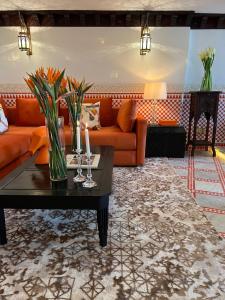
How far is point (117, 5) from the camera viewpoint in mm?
3328

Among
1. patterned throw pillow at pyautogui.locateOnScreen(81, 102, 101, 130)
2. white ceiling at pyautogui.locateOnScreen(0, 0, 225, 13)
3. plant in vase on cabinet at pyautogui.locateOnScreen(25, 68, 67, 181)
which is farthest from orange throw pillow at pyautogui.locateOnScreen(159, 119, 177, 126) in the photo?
plant in vase on cabinet at pyautogui.locateOnScreen(25, 68, 67, 181)

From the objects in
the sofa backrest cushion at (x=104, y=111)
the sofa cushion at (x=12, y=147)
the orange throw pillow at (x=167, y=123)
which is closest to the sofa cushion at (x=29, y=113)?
the sofa backrest cushion at (x=104, y=111)

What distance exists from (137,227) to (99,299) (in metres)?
0.71

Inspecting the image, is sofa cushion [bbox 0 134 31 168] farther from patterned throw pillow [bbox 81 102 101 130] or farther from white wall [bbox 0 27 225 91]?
white wall [bbox 0 27 225 91]

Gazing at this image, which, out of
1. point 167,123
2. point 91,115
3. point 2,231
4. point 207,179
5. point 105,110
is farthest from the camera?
point 167,123

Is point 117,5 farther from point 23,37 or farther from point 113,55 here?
point 23,37

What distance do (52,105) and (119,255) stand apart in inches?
42.4

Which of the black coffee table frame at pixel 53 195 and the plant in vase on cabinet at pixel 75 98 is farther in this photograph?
the plant in vase on cabinet at pixel 75 98

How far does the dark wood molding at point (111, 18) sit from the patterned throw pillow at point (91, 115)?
4.42 feet

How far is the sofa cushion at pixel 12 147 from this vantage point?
8.32ft

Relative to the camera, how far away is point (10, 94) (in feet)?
13.1

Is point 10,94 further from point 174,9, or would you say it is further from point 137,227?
point 137,227

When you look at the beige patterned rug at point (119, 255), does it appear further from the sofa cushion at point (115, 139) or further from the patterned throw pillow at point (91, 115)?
the patterned throw pillow at point (91, 115)

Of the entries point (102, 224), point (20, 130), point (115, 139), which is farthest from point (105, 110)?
point (102, 224)
